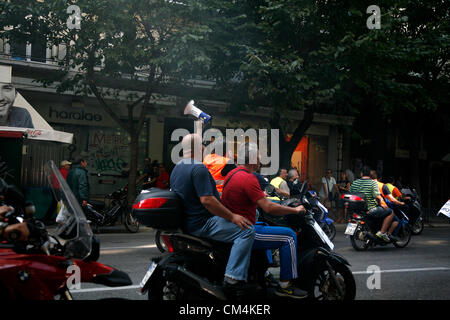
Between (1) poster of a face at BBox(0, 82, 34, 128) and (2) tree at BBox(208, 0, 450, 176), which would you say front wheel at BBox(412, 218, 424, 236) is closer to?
(2) tree at BBox(208, 0, 450, 176)

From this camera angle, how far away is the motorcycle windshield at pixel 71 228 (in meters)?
3.59

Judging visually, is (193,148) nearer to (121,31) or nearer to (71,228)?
(71,228)

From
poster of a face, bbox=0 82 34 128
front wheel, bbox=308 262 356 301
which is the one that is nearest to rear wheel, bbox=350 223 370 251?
front wheel, bbox=308 262 356 301

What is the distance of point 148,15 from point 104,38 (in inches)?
51.3

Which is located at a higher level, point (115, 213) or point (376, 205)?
point (376, 205)

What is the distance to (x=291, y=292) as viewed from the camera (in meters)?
4.71

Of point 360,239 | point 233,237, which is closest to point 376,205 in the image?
point 360,239

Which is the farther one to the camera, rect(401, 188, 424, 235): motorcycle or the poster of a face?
the poster of a face

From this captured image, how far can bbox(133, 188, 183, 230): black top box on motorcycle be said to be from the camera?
4188mm

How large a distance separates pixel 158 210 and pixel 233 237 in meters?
0.71

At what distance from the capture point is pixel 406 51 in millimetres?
15305

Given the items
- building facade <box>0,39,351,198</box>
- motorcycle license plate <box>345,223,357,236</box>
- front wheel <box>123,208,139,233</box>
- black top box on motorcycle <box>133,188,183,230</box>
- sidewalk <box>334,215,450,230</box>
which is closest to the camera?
black top box on motorcycle <box>133,188,183,230</box>

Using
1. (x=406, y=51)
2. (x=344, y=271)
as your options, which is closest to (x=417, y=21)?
(x=406, y=51)

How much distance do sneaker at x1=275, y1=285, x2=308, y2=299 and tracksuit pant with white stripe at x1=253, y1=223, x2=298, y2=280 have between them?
10 centimetres
